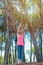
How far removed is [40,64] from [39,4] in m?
3.89

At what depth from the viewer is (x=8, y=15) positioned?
6902 millimetres

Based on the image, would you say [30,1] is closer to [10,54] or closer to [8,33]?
[8,33]

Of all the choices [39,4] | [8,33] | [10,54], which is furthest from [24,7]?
[10,54]

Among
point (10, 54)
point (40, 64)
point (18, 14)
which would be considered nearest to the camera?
point (40, 64)

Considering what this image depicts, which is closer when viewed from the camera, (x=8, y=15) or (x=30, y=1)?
(x=8, y=15)

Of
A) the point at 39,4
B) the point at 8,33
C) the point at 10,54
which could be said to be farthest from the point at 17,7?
the point at 10,54

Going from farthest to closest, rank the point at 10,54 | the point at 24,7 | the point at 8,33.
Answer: the point at 10,54 → the point at 8,33 → the point at 24,7

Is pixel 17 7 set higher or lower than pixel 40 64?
higher

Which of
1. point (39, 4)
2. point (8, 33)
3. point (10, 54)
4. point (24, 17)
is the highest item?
point (39, 4)

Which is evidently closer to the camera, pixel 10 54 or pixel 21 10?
pixel 21 10

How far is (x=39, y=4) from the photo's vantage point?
280 inches

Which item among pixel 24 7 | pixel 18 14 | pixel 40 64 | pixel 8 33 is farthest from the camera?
pixel 8 33

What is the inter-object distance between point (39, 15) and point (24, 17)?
0.60 metres

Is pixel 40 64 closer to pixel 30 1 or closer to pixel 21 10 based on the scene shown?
pixel 21 10
